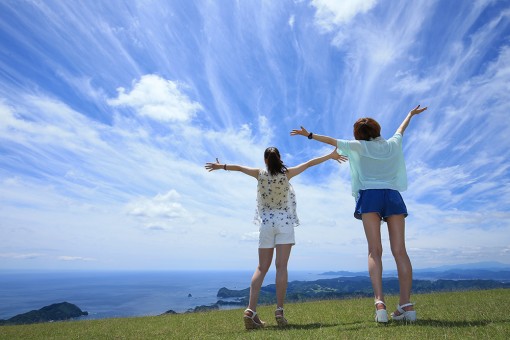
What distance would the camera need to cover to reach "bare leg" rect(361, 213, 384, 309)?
5.05 metres

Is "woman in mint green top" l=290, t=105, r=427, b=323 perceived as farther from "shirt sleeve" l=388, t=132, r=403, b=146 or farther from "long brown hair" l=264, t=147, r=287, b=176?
"long brown hair" l=264, t=147, r=287, b=176

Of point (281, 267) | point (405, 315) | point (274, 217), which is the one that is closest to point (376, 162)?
point (274, 217)

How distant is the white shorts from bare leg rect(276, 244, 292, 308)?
10 cm

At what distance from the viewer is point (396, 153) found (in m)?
5.45

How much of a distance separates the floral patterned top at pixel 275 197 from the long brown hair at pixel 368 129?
1.58 meters

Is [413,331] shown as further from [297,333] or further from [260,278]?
[260,278]

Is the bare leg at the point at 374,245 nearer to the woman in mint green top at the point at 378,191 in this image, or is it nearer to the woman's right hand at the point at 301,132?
the woman in mint green top at the point at 378,191

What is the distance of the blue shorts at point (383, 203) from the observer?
5.08 metres

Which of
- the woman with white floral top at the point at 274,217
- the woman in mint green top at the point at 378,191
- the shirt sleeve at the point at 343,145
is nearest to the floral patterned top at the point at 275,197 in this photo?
the woman with white floral top at the point at 274,217

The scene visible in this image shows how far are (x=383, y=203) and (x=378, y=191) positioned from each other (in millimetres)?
201

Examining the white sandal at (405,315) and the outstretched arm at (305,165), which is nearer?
the white sandal at (405,315)

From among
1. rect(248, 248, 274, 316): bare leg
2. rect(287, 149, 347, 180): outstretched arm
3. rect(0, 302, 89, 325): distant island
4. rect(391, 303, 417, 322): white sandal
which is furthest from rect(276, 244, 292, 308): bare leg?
rect(0, 302, 89, 325): distant island

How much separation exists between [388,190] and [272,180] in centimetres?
203

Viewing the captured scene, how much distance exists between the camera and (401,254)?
5.01m
